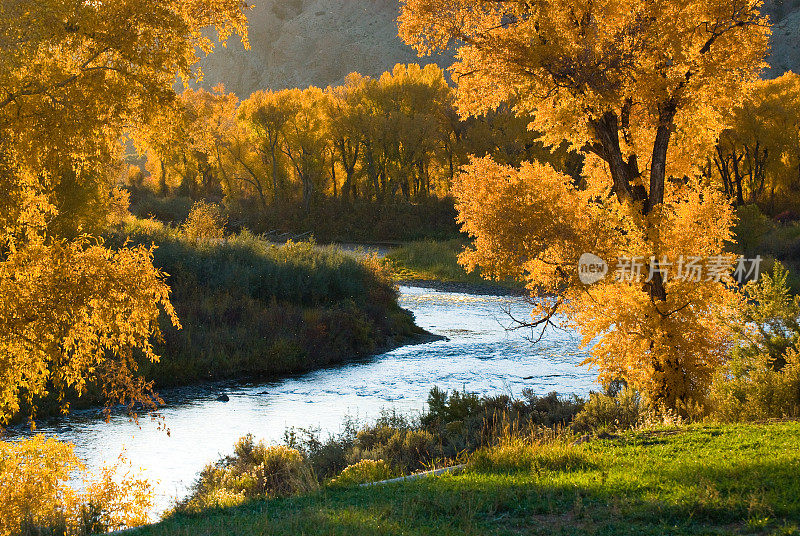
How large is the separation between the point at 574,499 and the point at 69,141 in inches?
292

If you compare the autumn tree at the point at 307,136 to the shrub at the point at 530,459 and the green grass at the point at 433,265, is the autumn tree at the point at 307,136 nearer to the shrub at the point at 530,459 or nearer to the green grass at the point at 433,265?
the green grass at the point at 433,265

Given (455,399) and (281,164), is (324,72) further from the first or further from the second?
(455,399)

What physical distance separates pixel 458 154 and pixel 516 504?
198ft

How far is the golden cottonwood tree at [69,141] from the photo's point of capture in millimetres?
8969

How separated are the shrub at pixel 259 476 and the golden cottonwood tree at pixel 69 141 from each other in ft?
8.13

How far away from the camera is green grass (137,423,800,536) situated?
6.14 meters

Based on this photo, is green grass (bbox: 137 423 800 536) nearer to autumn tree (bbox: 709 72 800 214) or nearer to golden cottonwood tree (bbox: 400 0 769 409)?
golden cottonwood tree (bbox: 400 0 769 409)

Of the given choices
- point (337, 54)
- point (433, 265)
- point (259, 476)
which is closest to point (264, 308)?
point (259, 476)

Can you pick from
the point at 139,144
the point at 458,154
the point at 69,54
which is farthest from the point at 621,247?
the point at 458,154

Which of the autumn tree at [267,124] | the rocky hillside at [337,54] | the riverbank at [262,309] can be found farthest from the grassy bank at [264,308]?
the rocky hillside at [337,54]

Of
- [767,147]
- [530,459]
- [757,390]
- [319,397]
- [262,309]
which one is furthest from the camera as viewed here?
[767,147]

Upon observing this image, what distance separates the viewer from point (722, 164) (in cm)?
5644

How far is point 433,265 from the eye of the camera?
48.6 m

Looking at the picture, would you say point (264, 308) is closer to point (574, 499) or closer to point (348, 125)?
point (574, 499)
